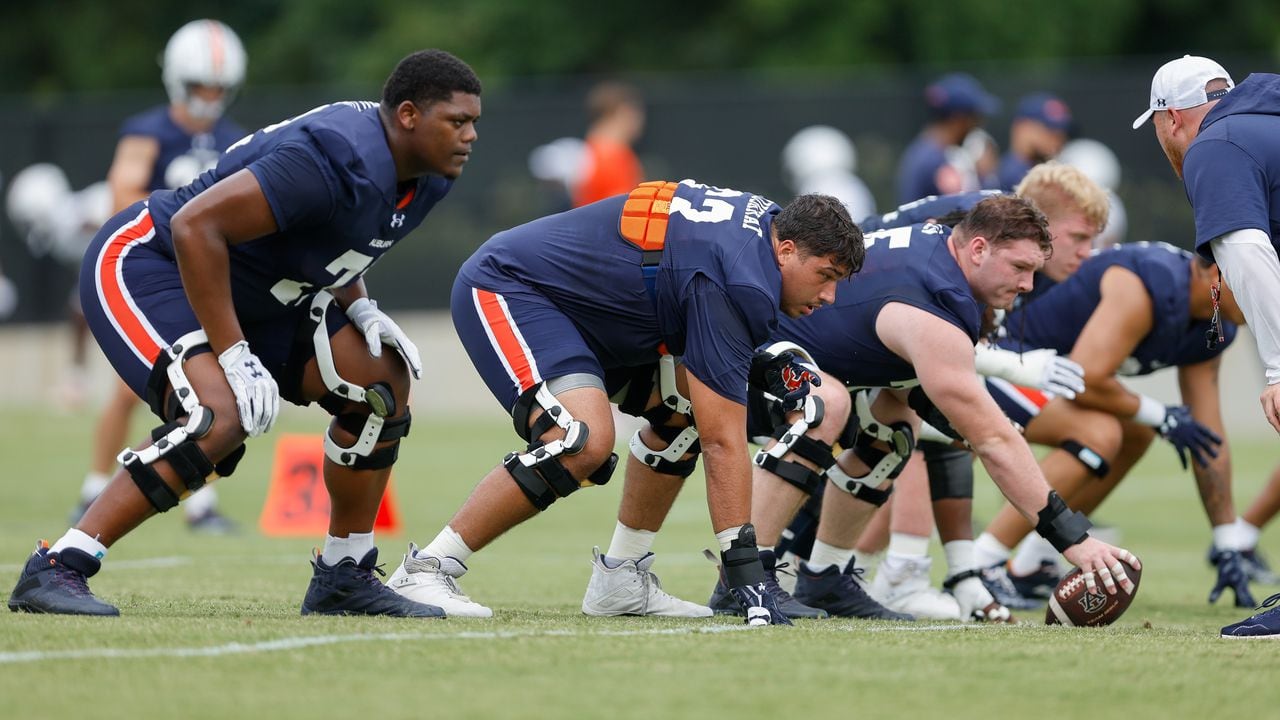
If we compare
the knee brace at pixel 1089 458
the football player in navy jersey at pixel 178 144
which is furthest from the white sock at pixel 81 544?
the football player in navy jersey at pixel 178 144

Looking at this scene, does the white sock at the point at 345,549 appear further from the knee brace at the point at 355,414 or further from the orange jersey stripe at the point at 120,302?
the orange jersey stripe at the point at 120,302

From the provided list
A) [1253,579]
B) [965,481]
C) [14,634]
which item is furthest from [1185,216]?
[14,634]

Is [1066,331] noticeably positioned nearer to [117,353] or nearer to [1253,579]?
→ [1253,579]

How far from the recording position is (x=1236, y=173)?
4.98m

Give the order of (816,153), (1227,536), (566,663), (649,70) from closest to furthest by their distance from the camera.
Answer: (566,663)
(1227,536)
(816,153)
(649,70)

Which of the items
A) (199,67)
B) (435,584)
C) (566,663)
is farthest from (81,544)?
(199,67)

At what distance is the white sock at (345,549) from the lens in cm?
552

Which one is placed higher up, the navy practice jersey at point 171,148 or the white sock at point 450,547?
the navy practice jersey at point 171,148

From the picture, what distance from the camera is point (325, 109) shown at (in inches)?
204

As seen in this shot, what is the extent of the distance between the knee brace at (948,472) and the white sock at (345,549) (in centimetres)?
224

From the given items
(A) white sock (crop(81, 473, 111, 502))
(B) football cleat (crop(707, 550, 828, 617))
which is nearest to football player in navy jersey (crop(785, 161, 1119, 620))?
(B) football cleat (crop(707, 550, 828, 617))

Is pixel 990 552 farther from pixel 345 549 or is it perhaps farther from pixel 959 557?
pixel 345 549

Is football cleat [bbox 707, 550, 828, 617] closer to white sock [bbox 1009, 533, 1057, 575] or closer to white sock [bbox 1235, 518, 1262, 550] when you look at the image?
white sock [bbox 1009, 533, 1057, 575]

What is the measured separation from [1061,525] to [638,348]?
1.43 m
